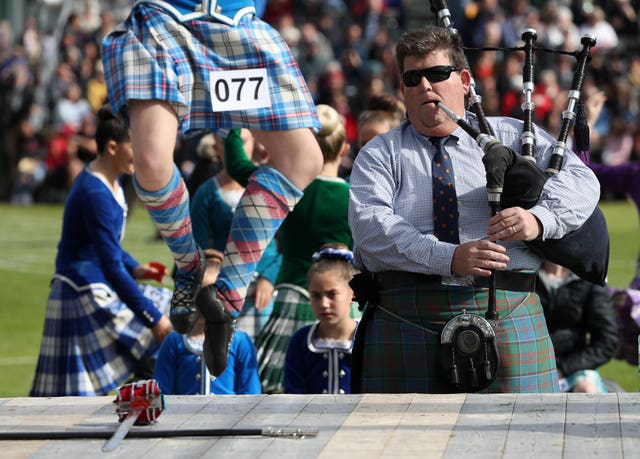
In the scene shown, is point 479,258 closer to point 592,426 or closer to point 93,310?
point 592,426

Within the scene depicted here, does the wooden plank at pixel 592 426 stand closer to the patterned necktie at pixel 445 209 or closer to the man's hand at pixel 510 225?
the man's hand at pixel 510 225

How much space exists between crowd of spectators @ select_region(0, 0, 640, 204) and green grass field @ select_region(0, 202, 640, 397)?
3.96ft

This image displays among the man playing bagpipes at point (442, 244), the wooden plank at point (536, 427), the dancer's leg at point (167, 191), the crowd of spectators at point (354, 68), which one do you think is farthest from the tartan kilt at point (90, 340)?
the crowd of spectators at point (354, 68)

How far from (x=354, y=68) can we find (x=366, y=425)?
19.7 m

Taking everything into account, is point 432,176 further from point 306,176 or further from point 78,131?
point 78,131

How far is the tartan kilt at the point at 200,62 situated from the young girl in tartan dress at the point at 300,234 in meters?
1.21

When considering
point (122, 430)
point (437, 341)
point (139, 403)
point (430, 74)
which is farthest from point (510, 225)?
point (122, 430)

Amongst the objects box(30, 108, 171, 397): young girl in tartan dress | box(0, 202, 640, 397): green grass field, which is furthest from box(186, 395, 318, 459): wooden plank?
box(0, 202, 640, 397): green grass field

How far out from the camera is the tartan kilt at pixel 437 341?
483 cm

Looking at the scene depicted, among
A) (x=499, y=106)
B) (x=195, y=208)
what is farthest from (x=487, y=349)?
(x=499, y=106)

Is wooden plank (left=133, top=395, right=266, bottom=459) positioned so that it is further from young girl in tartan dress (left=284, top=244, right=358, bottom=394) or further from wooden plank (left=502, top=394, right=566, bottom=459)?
young girl in tartan dress (left=284, top=244, right=358, bottom=394)

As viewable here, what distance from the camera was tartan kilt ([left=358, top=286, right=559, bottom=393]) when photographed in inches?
190

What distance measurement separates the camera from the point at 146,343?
23.6ft

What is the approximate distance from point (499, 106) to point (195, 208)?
13.6m
